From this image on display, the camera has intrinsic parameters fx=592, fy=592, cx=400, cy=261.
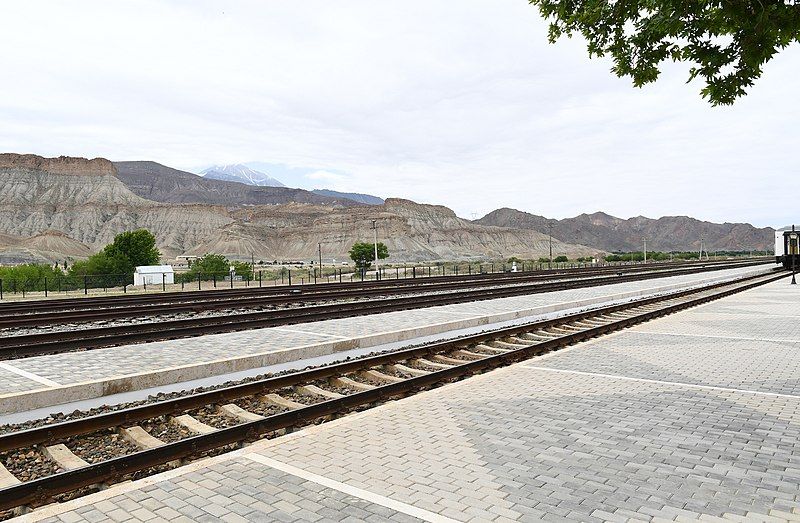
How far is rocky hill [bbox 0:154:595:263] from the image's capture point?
5827 inches

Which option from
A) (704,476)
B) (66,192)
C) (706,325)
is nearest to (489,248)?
(66,192)

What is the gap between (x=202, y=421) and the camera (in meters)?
7.04

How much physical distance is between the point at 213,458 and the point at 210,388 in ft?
10.5

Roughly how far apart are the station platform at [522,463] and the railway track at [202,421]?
1.01 ft

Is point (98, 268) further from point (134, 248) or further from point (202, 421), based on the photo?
point (202, 421)

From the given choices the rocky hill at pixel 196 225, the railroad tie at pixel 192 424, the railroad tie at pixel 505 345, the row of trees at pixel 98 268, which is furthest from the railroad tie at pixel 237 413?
the rocky hill at pixel 196 225

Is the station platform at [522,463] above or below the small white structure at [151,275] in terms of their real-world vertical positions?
below

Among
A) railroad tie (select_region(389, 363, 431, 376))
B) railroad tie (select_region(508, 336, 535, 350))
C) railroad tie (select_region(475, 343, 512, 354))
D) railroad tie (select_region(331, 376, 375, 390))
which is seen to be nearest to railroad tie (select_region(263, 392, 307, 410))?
railroad tie (select_region(331, 376, 375, 390))

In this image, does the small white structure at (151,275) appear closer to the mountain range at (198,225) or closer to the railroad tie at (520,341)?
the railroad tie at (520,341)

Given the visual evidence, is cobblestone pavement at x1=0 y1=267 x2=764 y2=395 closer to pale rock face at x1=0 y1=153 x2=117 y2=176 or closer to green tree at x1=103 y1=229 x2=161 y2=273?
green tree at x1=103 y1=229 x2=161 y2=273

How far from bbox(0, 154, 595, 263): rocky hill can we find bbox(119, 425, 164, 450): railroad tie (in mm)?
129273

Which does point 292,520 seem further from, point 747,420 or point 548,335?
point 548,335

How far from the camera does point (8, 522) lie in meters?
4.29

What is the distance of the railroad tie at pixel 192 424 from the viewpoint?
646 cm
